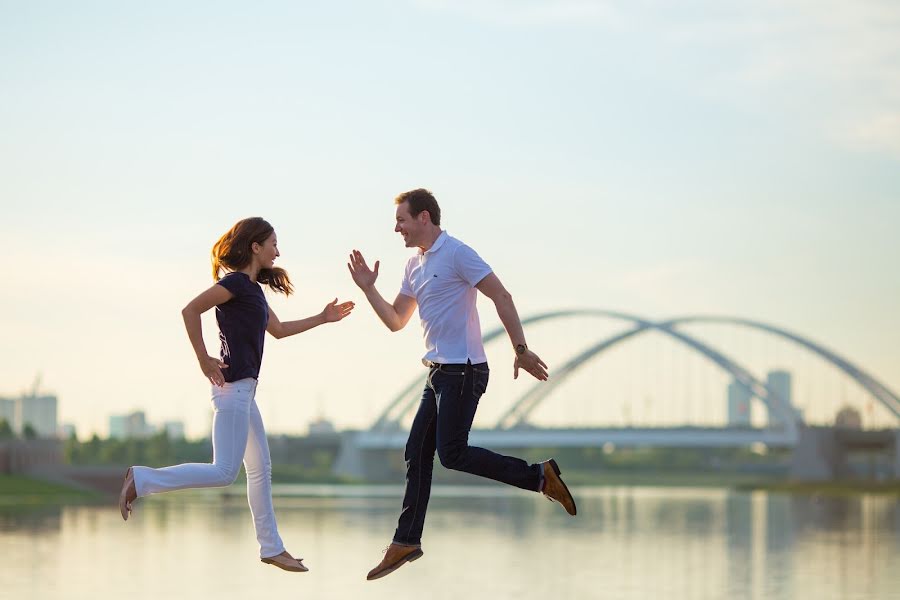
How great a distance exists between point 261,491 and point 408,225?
184cm

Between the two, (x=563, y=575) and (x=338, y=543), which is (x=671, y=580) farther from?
(x=338, y=543)

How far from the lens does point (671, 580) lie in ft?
83.0

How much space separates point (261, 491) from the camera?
31.3ft

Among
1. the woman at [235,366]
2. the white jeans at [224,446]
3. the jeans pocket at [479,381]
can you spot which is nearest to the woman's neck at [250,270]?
the woman at [235,366]

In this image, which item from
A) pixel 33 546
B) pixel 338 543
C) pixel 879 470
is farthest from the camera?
pixel 879 470

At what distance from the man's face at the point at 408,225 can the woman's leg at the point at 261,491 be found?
138 cm

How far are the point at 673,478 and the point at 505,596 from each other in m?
164

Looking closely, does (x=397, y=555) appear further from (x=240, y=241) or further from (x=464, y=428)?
(x=240, y=241)

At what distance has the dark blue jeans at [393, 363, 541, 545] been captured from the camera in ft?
30.9

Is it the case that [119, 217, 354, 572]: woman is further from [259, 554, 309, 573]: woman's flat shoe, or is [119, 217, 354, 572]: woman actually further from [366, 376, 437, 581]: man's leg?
[366, 376, 437, 581]: man's leg

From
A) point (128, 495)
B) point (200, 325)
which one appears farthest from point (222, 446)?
point (200, 325)

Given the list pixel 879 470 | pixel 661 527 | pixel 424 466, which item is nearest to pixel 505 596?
pixel 424 466

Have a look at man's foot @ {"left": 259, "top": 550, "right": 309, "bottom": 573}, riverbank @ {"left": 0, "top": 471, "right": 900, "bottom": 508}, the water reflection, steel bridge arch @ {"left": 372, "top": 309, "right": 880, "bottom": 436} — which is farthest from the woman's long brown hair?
steel bridge arch @ {"left": 372, "top": 309, "right": 880, "bottom": 436}

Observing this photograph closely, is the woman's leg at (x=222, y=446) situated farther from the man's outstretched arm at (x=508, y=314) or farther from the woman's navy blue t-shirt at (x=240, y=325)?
the man's outstretched arm at (x=508, y=314)
